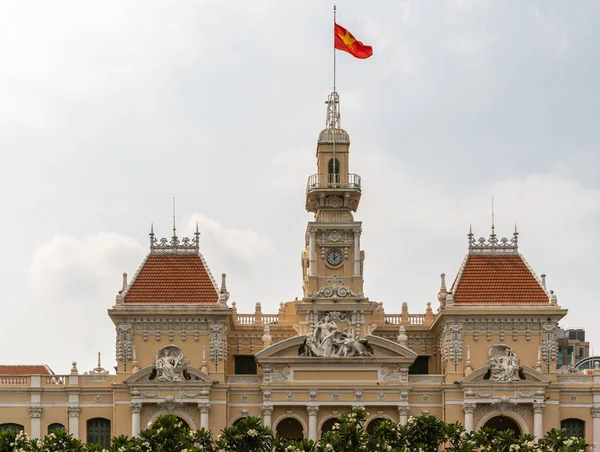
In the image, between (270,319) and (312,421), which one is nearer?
(312,421)

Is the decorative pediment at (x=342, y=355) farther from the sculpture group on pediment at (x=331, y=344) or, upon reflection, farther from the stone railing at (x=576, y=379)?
the stone railing at (x=576, y=379)

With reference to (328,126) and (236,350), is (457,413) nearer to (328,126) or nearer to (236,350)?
(236,350)

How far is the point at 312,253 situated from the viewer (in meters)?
92.7

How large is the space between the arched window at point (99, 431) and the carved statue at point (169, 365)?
532 cm

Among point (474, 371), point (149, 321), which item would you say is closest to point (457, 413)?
point (474, 371)

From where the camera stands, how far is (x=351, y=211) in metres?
95.7

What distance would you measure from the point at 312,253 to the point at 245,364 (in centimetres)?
889

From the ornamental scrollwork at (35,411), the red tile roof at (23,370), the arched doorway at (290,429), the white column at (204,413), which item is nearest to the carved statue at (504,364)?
the arched doorway at (290,429)

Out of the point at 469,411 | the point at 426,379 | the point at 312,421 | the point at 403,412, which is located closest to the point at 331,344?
the point at 312,421

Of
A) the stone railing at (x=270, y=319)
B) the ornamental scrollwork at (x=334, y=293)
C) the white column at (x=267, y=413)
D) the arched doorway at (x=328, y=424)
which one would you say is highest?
the ornamental scrollwork at (x=334, y=293)

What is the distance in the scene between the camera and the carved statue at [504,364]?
87.3 meters

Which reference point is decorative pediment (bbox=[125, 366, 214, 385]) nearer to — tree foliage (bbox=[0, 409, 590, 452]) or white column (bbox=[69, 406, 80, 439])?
white column (bbox=[69, 406, 80, 439])

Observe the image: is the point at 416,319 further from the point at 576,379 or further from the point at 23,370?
the point at 23,370

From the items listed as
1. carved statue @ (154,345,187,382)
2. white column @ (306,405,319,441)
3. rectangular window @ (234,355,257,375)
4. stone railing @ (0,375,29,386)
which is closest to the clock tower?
rectangular window @ (234,355,257,375)
